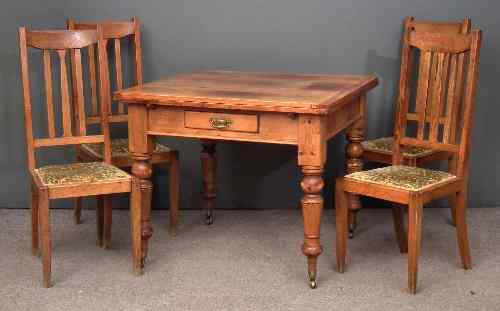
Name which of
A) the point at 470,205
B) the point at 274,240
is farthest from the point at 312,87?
the point at 470,205

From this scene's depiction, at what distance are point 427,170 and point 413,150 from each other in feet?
1.43

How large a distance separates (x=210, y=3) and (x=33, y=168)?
4.60ft

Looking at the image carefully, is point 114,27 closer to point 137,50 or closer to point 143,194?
point 137,50

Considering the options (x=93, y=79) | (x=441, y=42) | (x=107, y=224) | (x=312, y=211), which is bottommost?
(x=107, y=224)

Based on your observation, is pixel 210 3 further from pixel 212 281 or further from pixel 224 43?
pixel 212 281

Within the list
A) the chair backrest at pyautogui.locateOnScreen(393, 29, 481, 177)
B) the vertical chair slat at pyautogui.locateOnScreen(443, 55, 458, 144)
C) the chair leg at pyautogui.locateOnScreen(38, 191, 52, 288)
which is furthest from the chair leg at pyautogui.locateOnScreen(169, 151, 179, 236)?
the vertical chair slat at pyautogui.locateOnScreen(443, 55, 458, 144)

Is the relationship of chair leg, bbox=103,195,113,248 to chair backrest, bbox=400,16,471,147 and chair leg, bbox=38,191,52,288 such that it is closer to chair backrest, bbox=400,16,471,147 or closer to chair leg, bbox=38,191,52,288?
chair leg, bbox=38,191,52,288

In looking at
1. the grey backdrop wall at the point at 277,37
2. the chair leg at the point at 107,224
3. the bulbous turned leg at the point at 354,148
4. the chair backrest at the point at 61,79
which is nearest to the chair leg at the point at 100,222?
the chair leg at the point at 107,224

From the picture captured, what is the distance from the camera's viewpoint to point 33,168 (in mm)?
3688

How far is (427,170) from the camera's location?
364 centimetres

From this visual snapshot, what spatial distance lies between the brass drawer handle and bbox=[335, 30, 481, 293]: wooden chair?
570 millimetres

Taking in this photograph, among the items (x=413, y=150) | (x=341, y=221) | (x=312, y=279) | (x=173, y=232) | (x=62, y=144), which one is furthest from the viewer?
(x=173, y=232)

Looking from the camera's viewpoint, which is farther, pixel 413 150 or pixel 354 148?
pixel 413 150

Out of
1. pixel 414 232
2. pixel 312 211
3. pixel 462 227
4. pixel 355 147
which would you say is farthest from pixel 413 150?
pixel 312 211
